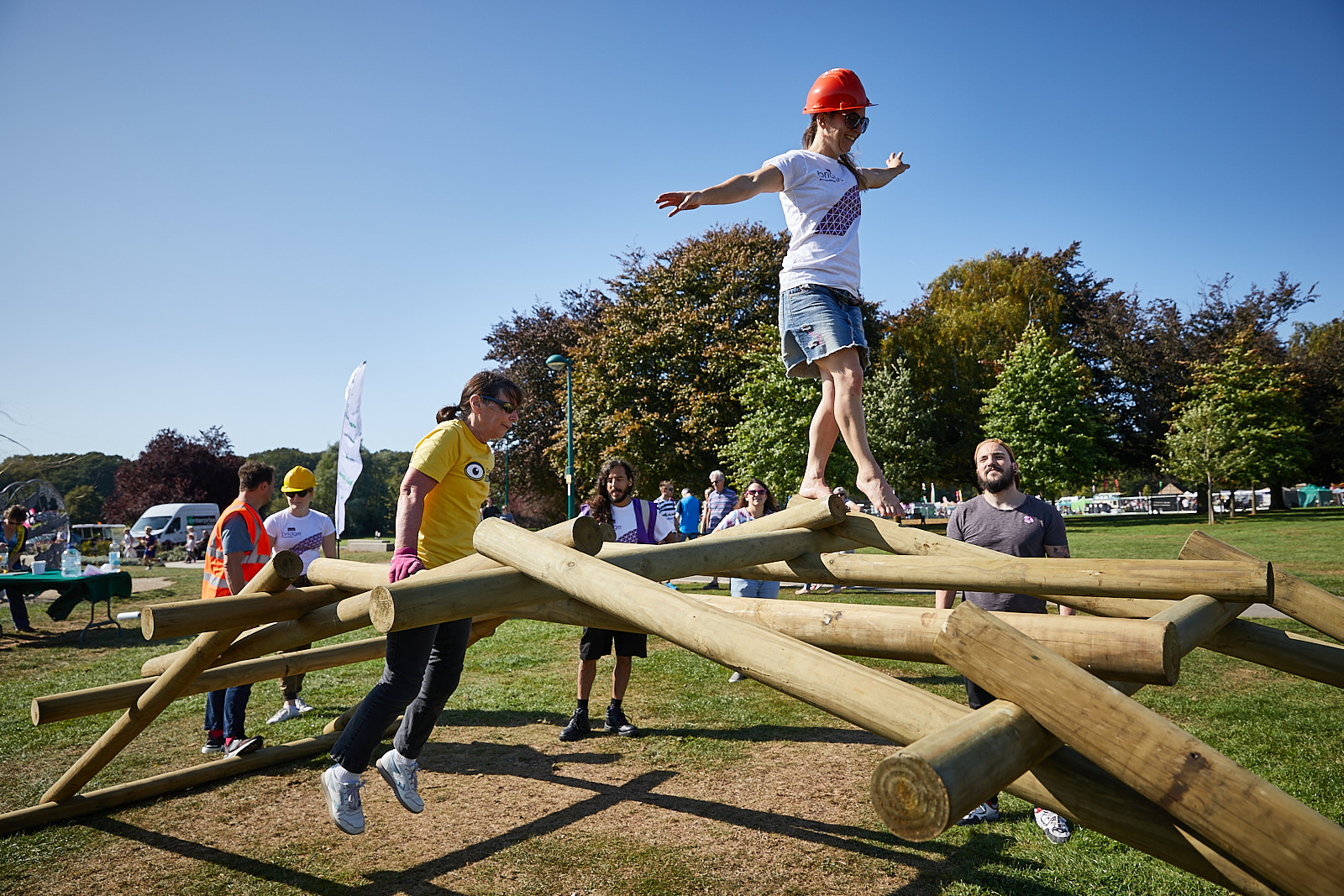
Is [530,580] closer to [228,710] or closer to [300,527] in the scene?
[228,710]

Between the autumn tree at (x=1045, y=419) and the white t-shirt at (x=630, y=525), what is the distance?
97.4 feet

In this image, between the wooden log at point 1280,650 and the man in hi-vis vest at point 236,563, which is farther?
the man in hi-vis vest at point 236,563

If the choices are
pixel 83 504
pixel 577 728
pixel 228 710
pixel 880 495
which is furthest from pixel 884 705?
pixel 83 504

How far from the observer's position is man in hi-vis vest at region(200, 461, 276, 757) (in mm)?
6039

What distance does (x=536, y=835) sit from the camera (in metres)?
4.60

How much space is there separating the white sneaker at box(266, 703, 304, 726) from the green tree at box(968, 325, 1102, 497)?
31388 mm

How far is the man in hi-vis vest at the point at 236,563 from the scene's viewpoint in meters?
6.04

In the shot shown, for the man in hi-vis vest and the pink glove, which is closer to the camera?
the pink glove

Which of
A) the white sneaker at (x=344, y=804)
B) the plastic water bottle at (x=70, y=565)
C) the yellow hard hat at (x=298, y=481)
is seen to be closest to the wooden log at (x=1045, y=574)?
the white sneaker at (x=344, y=804)

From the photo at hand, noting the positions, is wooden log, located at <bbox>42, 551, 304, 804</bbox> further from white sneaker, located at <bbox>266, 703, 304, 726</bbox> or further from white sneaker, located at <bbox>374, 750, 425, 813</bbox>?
white sneaker, located at <bbox>266, 703, 304, 726</bbox>

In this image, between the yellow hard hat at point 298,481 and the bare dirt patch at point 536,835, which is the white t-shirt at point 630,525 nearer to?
the bare dirt patch at point 536,835

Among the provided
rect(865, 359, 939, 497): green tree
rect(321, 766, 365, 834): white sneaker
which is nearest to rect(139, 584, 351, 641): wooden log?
rect(321, 766, 365, 834): white sneaker

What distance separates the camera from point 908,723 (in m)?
1.71

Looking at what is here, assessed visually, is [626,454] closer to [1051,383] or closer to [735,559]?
[1051,383]
